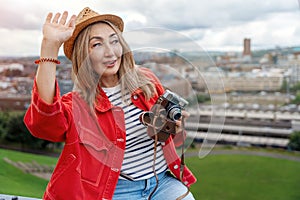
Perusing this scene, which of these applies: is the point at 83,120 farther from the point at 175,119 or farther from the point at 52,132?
the point at 175,119

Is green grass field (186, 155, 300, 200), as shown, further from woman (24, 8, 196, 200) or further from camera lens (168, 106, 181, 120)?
camera lens (168, 106, 181, 120)

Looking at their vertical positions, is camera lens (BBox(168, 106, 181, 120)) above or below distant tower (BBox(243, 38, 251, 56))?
below

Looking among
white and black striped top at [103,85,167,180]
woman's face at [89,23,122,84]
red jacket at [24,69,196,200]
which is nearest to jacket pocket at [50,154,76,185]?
red jacket at [24,69,196,200]

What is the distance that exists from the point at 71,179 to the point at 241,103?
1.77m

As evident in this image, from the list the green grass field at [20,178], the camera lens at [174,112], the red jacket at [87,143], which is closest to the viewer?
the camera lens at [174,112]

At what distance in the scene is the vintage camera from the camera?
92cm

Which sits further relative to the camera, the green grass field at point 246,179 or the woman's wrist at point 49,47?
the green grass field at point 246,179

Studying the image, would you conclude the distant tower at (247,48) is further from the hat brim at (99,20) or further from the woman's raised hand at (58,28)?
the woman's raised hand at (58,28)

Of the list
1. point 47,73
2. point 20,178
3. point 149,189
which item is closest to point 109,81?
point 47,73

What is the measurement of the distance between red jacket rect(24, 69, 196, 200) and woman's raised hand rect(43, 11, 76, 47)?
6.4 inches

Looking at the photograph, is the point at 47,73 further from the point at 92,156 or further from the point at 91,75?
the point at 92,156

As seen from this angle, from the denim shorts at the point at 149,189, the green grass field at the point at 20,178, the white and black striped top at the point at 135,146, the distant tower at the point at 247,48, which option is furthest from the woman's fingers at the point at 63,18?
the green grass field at the point at 20,178

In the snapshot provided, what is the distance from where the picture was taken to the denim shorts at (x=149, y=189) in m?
1.14

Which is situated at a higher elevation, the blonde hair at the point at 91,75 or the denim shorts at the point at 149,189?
the blonde hair at the point at 91,75
